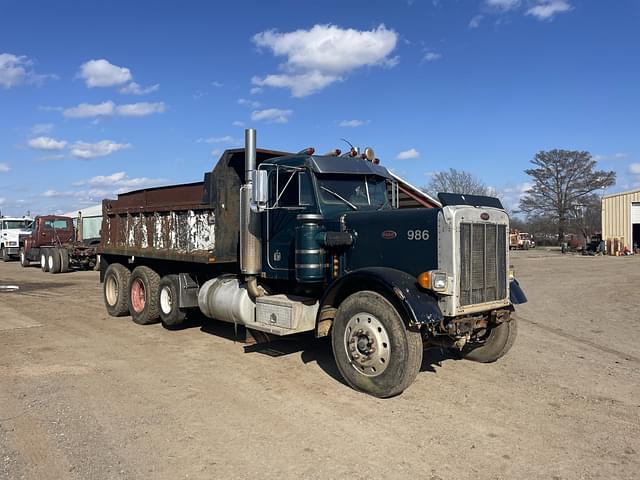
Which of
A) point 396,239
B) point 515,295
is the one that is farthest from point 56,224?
point 515,295

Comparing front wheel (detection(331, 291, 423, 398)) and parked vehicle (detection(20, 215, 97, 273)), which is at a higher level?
parked vehicle (detection(20, 215, 97, 273))

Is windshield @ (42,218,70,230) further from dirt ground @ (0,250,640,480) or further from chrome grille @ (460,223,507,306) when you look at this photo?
chrome grille @ (460,223,507,306)

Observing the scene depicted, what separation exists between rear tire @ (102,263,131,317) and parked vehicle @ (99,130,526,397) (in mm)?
1714

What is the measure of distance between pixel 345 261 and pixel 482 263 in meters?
1.58

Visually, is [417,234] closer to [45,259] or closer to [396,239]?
[396,239]

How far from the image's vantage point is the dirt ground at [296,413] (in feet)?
12.7

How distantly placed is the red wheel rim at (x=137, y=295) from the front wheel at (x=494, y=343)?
20.2 ft

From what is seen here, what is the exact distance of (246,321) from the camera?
7234 mm

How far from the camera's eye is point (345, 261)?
6.31 metres

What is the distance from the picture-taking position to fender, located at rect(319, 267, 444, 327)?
200 inches

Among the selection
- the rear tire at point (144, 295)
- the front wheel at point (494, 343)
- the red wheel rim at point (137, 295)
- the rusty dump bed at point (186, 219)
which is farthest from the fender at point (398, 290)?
the red wheel rim at point (137, 295)

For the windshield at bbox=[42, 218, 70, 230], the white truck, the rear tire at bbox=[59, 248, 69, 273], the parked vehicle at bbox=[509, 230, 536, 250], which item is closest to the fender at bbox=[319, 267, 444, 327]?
the rear tire at bbox=[59, 248, 69, 273]

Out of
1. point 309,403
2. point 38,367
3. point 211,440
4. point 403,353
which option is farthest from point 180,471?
point 38,367

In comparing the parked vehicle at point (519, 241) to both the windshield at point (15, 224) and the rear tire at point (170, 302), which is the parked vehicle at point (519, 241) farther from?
the rear tire at point (170, 302)
